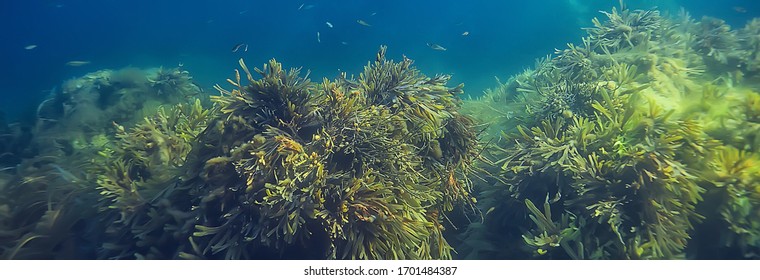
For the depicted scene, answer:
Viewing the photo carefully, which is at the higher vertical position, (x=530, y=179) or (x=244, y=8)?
(x=244, y=8)

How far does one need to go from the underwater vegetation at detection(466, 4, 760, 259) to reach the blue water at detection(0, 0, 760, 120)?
6055mm

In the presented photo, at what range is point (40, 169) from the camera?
9.37ft

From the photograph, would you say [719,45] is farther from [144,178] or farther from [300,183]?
[144,178]

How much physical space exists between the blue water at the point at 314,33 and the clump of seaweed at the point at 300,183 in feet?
22.4

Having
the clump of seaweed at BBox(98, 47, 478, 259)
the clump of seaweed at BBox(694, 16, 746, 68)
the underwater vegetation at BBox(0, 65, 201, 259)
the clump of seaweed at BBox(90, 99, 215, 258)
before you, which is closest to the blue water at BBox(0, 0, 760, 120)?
the underwater vegetation at BBox(0, 65, 201, 259)

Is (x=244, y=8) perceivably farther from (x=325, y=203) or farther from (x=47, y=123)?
(x=325, y=203)

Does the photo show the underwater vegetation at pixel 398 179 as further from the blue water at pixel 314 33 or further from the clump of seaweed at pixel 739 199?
the blue water at pixel 314 33

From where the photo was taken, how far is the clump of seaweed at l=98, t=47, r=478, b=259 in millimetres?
2021

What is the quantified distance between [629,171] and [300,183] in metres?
1.77

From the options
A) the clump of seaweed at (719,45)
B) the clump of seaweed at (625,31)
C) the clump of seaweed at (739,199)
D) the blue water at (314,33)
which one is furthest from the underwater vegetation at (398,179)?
the blue water at (314,33)

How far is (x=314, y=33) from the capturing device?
10836 mm

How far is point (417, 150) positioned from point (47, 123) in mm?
3698

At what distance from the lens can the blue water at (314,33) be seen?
32.6 ft

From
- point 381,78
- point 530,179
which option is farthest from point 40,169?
point 530,179
